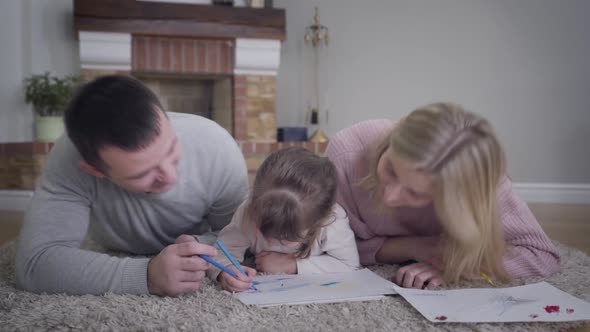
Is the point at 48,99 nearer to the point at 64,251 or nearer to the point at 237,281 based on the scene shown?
the point at 64,251

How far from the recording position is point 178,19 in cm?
268

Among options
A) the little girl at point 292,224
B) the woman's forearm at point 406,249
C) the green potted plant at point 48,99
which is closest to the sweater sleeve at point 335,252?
the little girl at point 292,224

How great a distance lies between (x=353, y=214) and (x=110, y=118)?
613 mm

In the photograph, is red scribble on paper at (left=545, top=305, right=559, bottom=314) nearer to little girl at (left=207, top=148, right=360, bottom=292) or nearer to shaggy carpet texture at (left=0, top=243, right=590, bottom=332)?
shaggy carpet texture at (left=0, top=243, right=590, bottom=332)

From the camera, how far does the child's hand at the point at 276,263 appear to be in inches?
43.4

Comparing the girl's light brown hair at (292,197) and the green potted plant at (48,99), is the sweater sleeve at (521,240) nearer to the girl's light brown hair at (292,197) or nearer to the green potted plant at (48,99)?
the girl's light brown hair at (292,197)

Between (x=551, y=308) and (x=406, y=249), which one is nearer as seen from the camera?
(x=551, y=308)

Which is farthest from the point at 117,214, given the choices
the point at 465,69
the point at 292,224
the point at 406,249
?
the point at 465,69

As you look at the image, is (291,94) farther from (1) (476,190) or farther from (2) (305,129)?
(1) (476,190)

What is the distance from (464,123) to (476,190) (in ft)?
0.37

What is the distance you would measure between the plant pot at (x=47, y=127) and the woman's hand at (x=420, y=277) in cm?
222

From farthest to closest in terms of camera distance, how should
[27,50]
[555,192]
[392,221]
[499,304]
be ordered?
1. [555,192]
2. [27,50]
3. [392,221]
4. [499,304]

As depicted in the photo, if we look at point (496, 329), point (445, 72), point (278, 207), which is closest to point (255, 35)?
point (445, 72)

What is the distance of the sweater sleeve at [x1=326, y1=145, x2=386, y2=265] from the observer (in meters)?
1.17
